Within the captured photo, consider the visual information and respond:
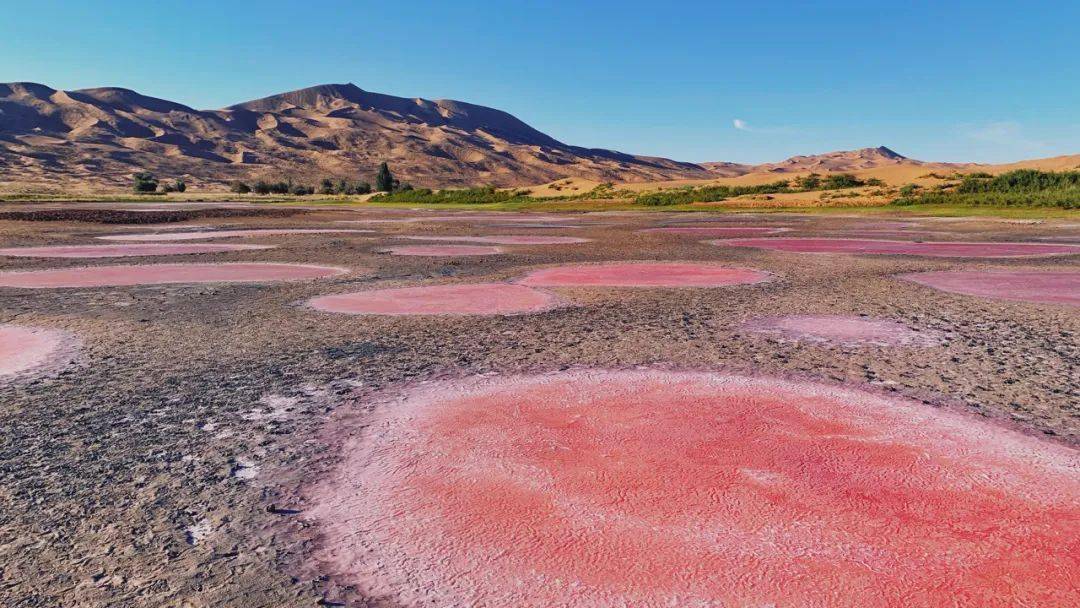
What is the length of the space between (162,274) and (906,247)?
61.8ft

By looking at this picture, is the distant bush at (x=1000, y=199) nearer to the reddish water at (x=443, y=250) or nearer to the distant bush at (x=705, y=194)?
the distant bush at (x=705, y=194)

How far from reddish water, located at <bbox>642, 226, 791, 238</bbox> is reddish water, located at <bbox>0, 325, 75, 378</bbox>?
70.4ft

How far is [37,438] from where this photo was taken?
505cm

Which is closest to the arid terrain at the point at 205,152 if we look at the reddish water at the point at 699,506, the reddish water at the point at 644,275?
the reddish water at the point at 644,275

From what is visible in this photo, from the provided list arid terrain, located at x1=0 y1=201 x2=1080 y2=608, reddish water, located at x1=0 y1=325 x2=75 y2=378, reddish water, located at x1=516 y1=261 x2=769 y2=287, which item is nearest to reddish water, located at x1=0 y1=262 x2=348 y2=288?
arid terrain, located at x1=0 y1=201 x2=1080 y2=608

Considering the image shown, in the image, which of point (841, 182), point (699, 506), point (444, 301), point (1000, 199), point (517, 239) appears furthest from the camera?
point (841, 182)

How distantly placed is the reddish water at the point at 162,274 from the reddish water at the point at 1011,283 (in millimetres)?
11142

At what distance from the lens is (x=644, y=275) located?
1466cm

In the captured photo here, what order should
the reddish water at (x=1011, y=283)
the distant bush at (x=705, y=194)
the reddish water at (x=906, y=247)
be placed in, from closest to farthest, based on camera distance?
the reddish water at (x=1011, y=283) < the reddish water at (x=906, y=247) < the distant bush at (x=705, y=194)

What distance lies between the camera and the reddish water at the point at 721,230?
2756cm

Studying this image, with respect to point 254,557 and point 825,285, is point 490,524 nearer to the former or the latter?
point 254,557

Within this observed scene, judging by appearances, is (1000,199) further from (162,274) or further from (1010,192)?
(162,274)

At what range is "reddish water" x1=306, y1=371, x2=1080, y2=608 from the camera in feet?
10.6

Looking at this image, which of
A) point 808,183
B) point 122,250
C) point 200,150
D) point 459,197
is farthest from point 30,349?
point 200,150
